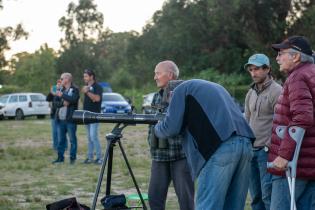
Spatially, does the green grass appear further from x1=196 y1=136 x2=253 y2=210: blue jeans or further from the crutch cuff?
the crutch cuff

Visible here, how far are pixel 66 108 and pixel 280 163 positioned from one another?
8.23m

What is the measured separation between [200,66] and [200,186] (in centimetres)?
4341

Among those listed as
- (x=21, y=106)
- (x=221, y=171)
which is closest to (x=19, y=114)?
(x=21, y=106)

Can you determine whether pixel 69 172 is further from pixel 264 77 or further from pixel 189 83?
pixel 189 83

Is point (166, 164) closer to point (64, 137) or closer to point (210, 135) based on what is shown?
point (210, 135)

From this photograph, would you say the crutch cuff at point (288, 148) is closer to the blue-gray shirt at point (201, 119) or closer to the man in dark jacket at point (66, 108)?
the blue-gray shirt at point (201, 119)

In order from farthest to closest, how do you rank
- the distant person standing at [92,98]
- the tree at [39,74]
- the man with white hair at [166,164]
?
the tree at [39,74], the distant person standing at [92,98], the man with white hair at [166,164]

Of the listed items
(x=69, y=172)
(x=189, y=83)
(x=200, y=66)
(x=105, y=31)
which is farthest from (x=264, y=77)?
(x=105, y=31)

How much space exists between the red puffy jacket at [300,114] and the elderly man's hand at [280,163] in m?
0.03

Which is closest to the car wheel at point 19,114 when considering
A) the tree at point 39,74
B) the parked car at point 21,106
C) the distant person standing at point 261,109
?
the parked car at point 21,106

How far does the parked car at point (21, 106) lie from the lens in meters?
33.5

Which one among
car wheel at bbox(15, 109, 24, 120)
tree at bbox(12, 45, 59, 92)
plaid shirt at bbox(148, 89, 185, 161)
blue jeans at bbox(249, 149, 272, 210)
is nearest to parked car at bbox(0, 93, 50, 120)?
car wheel at bbox(15, 109, 24, 120)

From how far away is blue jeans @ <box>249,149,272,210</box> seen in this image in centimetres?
593

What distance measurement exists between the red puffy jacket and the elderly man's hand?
30 millimetres
